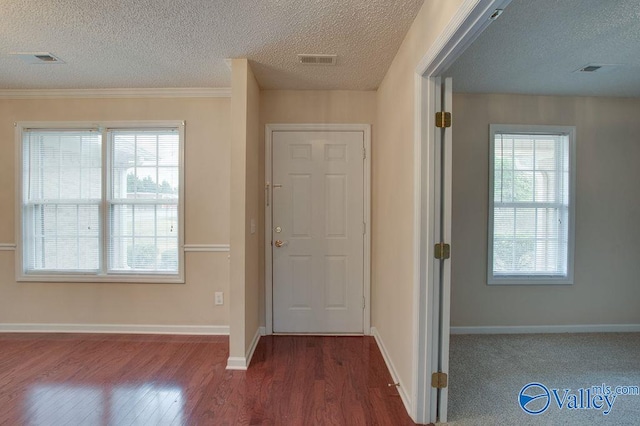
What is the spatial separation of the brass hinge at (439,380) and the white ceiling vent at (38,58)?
140 inches

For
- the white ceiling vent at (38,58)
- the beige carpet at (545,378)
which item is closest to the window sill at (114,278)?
the white ceiling vent at (38,58)

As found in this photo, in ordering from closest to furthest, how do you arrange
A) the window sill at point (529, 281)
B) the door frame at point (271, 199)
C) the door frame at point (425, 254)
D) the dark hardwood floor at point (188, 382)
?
the door frame at point (425, 254)
the dark hardwood floor at point (188, 382)
the door frame at point (271, 199)
the window sill at point (529, 281)

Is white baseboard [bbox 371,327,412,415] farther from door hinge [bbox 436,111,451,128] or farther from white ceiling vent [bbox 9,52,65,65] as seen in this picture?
white ceiling vent [bbox 9,52,65,65]

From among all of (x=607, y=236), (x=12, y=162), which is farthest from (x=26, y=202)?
(x=607, y=236)

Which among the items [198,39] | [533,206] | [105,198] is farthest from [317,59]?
[533,206]

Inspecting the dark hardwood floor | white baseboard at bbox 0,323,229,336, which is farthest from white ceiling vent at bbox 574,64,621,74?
white baseboard at bbox 0,323,229,336

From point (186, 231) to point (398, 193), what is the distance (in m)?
2.10

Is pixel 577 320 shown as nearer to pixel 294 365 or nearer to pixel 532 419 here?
pixel 532 419

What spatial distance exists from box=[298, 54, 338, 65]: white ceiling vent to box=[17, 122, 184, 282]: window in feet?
4.70

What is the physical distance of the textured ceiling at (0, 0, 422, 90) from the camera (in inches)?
67.2

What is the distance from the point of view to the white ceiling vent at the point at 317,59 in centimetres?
221

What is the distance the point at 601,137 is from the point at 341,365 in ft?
11.2

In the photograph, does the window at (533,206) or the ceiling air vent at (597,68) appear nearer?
the ceiling air vent at (597,68)

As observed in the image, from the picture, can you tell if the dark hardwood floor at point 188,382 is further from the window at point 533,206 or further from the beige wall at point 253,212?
the window at point 533,206
